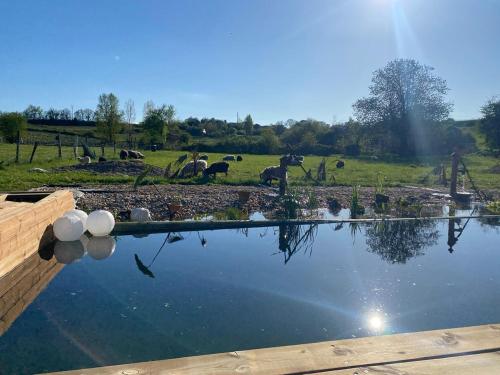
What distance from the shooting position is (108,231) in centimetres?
669

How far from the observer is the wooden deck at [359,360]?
234 centimetres

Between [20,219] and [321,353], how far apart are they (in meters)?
4.05

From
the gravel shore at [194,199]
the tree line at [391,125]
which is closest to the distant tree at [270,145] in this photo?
the tree line at [391,125]

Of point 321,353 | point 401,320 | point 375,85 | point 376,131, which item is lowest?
point 401,320

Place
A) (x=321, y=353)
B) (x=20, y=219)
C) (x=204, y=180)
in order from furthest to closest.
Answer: (x=204, y=180) → (x=20, y=219) → (x=321, y=353)

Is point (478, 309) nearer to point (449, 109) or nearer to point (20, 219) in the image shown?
point (20, 219)

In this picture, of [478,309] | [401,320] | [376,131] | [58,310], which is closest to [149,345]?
[58,310]

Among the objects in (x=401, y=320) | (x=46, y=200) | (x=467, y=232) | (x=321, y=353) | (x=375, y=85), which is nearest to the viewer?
(x=321, y=353)

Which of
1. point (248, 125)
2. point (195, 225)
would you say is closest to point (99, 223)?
point (195, 225)

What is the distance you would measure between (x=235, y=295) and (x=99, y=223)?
291 cm

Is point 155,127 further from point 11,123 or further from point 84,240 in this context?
point 84,240

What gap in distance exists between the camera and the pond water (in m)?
3.57

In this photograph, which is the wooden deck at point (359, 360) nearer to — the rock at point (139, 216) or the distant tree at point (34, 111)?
the rock at point (139, 216)

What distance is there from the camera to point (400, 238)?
25.3ft
